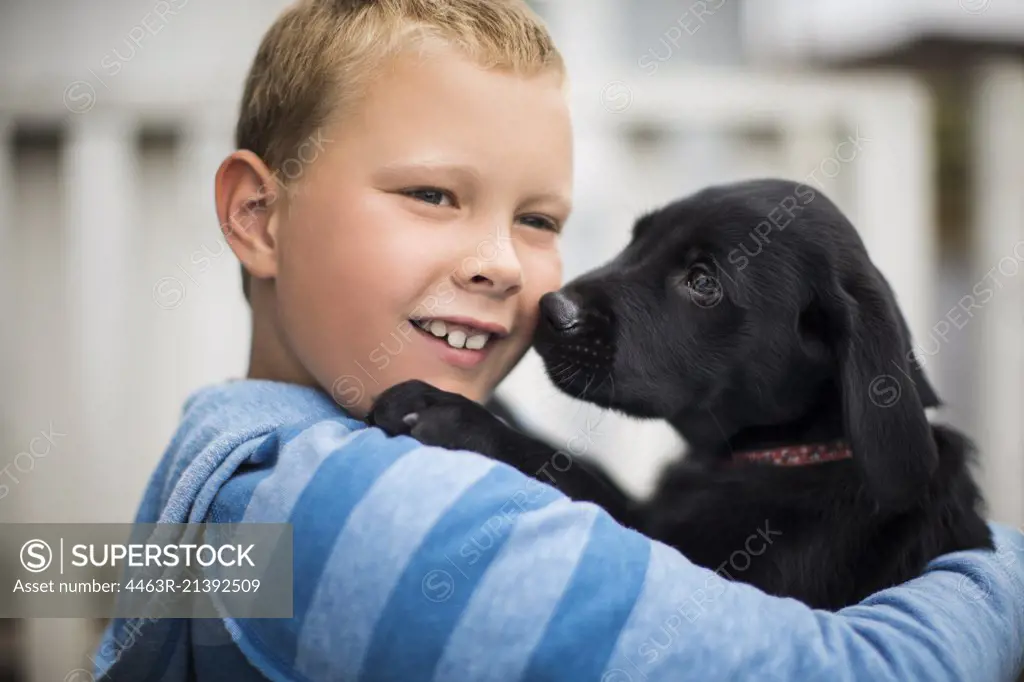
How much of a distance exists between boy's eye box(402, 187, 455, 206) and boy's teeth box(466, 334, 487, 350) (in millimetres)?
139

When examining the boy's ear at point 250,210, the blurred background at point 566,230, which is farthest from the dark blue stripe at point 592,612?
the blurred background at point 566,230

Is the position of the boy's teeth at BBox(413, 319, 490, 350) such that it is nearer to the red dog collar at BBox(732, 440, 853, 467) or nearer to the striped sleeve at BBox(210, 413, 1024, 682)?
the striped sleeve at BBox(210, 413, 1024, 682)

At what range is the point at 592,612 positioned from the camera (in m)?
0.70

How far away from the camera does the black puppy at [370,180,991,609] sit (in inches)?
39.0

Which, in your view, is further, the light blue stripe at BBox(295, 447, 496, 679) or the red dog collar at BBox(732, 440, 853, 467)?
the red dog collar at BBox(732, 440, 853, 467)

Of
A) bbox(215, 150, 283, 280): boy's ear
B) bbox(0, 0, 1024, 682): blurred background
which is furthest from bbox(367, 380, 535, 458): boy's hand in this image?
bbox(0, 0, 1024, 682): blurred background

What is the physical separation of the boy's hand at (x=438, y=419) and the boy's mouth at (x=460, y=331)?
0.06 meters

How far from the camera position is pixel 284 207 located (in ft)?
3.20

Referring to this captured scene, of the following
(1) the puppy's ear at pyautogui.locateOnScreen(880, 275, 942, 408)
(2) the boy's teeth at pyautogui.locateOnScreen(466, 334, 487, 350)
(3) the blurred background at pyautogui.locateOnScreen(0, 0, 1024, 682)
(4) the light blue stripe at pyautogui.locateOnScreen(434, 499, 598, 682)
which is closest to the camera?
(4) the light blue stripe at pyautogui.locateOnScreen(434, 499, 598, 682)

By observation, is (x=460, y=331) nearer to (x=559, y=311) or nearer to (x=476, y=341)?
(x=476, y=341)

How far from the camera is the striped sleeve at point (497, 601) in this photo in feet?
2.28

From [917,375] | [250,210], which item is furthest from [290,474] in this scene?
[917,375]

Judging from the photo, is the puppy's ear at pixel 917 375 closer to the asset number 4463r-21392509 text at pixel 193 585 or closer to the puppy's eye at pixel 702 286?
the puppy's eye at pixel 702 286

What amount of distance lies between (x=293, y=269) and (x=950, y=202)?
2889 millimetres
